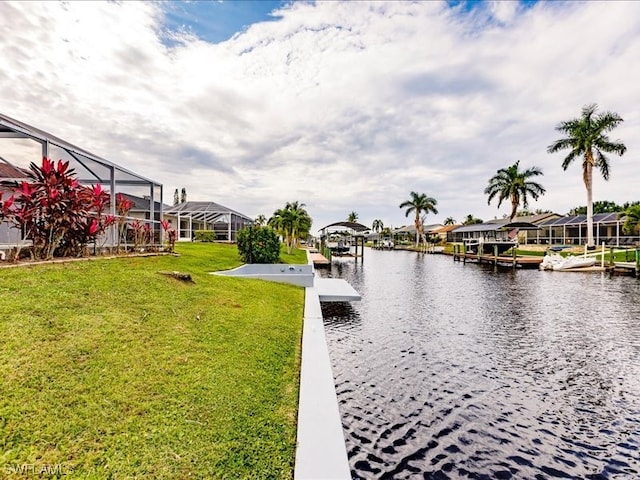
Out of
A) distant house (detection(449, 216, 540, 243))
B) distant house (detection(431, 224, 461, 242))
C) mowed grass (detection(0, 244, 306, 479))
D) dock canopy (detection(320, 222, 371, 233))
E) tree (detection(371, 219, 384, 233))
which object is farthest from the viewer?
tree (detection(371, 219, 384, 233))

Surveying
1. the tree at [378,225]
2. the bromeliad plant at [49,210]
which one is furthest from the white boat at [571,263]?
the tree at [378,225]

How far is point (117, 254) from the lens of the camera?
11125mm

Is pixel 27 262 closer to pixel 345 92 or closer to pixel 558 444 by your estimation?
pixel 558 444

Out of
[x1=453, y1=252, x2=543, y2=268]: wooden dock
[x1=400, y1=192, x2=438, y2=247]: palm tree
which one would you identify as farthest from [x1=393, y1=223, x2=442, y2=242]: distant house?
[x1=453, y1=252, x2=543, y2=268]: wooden dock

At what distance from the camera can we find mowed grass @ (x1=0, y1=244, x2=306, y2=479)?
276cm

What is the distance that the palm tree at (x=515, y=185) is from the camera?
4931cm

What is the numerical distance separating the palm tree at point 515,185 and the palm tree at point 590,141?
43.6 ft

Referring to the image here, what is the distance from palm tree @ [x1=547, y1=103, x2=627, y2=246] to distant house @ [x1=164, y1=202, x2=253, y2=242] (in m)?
36.8

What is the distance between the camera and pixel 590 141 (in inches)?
1368

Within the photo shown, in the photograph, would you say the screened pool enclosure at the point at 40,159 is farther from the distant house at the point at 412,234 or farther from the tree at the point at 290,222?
the distant house at the point at 412,234

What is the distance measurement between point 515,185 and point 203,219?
4325 centimetres

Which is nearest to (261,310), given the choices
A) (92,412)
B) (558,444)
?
(92,412)

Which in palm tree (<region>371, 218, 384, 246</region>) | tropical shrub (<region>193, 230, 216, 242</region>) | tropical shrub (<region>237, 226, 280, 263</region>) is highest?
palm tree (<region>371, 218, 384, 246</region>)

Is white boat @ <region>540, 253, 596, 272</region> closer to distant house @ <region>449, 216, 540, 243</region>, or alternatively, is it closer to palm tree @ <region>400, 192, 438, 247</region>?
distant house @ <region>449, 216, 540, 243</region>
